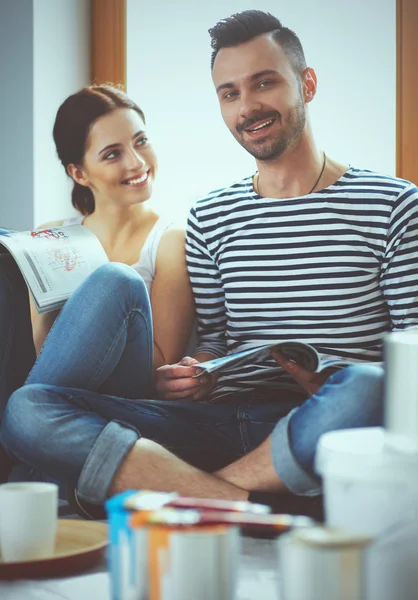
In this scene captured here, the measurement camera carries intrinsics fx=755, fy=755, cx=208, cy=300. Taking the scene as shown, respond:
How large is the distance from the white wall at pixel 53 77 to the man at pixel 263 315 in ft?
2.55

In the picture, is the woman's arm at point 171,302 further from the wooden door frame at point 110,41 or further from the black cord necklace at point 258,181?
the wooden door frame at point 110,41

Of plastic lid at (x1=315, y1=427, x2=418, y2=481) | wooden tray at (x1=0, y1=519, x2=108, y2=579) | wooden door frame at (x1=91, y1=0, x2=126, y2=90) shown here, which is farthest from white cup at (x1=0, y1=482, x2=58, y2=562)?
wooden door frame at (x1=91, y1=0, x2=126, y2=90)

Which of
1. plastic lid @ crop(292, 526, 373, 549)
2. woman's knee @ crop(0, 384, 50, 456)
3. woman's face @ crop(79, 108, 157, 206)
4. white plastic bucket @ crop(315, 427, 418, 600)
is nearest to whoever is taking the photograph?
plastic lid @ crop(292, 526, 373, 549)

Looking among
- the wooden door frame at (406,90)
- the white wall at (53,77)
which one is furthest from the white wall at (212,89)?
the white wall at (53,77)

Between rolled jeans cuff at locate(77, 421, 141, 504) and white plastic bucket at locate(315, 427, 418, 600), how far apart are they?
1.49 ft

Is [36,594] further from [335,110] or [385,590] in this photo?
[335,110]

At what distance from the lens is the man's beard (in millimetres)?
1539

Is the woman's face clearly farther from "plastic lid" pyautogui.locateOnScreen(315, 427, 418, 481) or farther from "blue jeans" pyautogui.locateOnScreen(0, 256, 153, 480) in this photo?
"plastic lid" pyautogui.locateOnScreen(315, 427, 418, 481)

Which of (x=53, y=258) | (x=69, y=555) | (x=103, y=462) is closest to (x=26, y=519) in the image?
(x=69, y=555)

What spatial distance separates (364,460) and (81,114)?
48.5 inches

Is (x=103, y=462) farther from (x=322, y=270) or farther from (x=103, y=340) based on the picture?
(x=322, y=270)

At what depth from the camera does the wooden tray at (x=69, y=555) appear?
2.95 ft

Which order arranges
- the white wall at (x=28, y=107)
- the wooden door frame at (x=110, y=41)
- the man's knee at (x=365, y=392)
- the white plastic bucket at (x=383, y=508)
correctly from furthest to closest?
the wooden door frame at (x=110, y=41) < the white wall at (x=28, y=107) < the man's knee at (x=365, y=392) < the white plastic bucket at (x=383, y=508)

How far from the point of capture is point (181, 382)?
1395 mm
